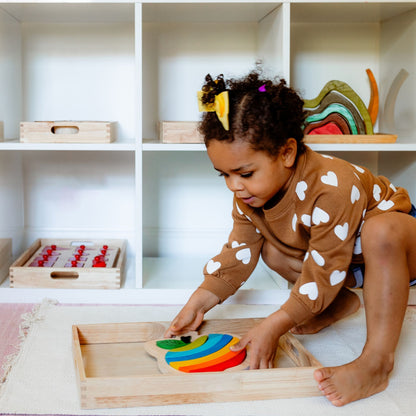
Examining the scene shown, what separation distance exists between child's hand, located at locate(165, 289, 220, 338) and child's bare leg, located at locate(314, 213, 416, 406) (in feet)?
1.01

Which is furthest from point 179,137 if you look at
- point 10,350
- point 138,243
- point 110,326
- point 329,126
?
point 10,350

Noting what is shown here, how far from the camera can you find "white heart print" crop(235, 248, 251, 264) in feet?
3.96

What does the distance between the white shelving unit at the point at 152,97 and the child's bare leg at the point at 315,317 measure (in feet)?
1.17

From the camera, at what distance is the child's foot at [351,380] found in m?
0.92

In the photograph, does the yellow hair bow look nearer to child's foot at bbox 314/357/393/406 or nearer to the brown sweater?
the brown sweater

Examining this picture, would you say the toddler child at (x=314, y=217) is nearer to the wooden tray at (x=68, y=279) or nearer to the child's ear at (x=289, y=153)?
the child's ear at (x=289, y=153)

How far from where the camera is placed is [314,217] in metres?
1.03

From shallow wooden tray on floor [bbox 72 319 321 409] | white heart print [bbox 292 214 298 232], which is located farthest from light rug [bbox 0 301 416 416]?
white heart print [bbox 292 214 298 232]

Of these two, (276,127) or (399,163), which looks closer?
(276,127)

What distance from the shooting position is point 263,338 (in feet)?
3.22

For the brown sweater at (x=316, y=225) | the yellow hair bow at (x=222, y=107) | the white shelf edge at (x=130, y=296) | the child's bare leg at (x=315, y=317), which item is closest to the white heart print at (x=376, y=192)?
the brown sweater at (x=316, y=225)

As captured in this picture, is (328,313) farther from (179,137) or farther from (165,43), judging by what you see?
(165,43)

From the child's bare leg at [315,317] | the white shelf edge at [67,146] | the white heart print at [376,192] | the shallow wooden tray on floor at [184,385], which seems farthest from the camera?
the white shelf edge at [67,146]

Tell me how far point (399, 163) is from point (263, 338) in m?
0.90
